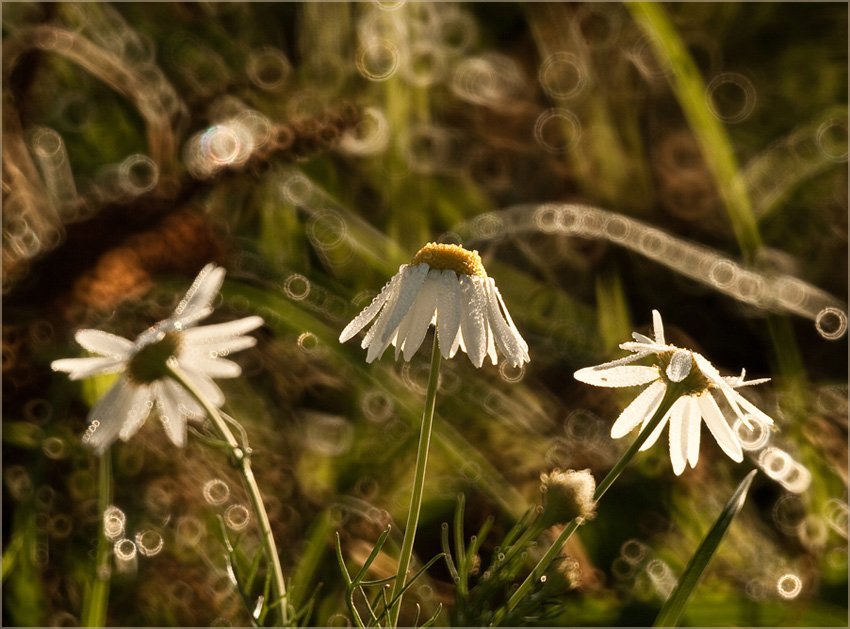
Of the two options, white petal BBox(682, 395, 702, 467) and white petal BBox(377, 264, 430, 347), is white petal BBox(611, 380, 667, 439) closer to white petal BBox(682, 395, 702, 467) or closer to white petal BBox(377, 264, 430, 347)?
white petal BBox(682, 395, 702, 467)

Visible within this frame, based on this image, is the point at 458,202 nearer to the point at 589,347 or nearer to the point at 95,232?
the point at 589,347

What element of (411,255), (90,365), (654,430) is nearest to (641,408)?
(654,430)

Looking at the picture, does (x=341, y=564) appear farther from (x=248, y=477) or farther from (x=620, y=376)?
(x=620, y=376)

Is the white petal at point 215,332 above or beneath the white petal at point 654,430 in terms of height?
beneath

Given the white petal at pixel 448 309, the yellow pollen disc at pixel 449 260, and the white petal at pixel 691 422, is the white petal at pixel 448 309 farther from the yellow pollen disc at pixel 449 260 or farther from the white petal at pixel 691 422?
the white petal at pixel 691 422

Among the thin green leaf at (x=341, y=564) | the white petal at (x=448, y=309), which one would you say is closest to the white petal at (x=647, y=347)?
the white petal at (x=448, y=309)

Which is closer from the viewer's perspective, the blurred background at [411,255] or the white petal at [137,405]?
the white petal at [137,405]

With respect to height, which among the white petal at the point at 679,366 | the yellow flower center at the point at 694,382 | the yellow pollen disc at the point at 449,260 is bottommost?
the yellow pollen disc at the point at 449,260

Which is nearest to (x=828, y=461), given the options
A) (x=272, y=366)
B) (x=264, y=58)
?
(x=272, y=366)

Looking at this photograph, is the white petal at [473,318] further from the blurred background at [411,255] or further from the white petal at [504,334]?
the blurred background at [411,255]
